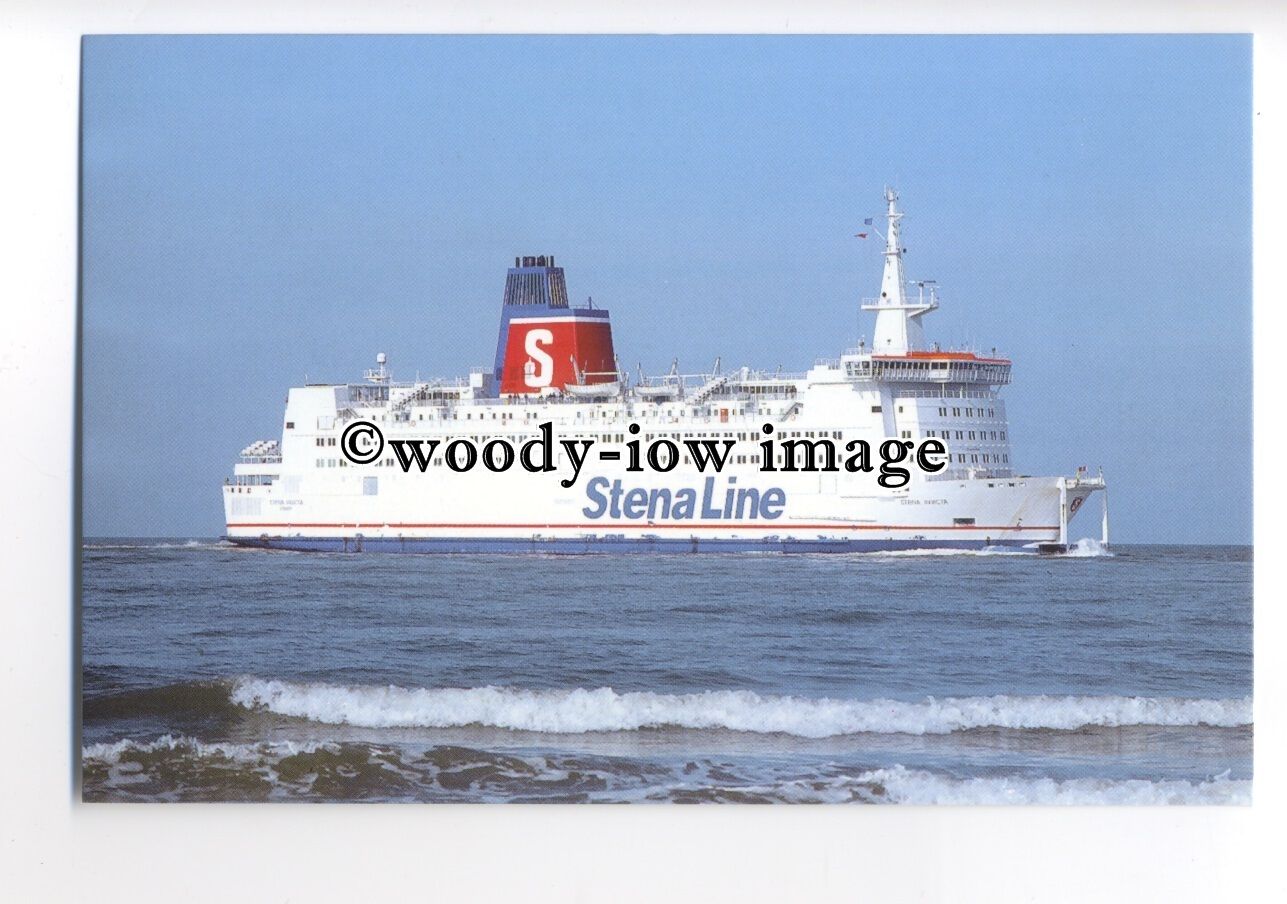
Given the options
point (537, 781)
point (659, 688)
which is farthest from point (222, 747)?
point (659, 688)

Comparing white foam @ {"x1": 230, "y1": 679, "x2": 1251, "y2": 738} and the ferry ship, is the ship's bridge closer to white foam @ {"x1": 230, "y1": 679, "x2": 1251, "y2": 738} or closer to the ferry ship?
the ferry ship

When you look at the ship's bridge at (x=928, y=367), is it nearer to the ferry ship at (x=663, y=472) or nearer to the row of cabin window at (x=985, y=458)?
the ferry ship at (x=663, y=472)

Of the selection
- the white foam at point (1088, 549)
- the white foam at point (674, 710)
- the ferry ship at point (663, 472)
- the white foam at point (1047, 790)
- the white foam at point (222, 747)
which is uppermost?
the ferry ship at point (663, 472)

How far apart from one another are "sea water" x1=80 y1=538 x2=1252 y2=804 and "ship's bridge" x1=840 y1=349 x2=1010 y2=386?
2.28 ft

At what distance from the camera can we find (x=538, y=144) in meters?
4.93

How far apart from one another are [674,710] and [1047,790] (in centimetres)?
108

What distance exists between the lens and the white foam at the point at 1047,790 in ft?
15.2

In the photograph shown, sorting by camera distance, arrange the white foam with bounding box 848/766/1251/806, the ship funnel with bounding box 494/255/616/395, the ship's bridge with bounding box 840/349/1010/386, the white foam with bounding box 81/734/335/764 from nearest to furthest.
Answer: the white foam with bounding box 848/766/1251/806, the white foam with bounding box 81/734/335/764, the ship funnel with bounding box 494/255/616/395, the ship's bridge with bounding box 840/349/1010/386

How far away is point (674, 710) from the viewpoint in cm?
490

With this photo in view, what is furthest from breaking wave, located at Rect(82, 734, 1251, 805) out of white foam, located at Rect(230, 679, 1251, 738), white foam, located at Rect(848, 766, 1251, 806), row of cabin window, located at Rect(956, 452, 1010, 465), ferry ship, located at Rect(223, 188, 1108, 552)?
row of cabin window, located at Rect(956, 452, 1010, 465)

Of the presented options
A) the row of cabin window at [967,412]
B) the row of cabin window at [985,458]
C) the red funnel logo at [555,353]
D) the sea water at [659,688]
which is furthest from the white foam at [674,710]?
the red funnel logo at [555,353]

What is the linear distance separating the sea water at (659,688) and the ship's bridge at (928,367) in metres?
0.69

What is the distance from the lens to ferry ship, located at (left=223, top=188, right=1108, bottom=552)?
17.3ft

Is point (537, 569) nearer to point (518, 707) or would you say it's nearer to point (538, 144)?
point (518, 707)
